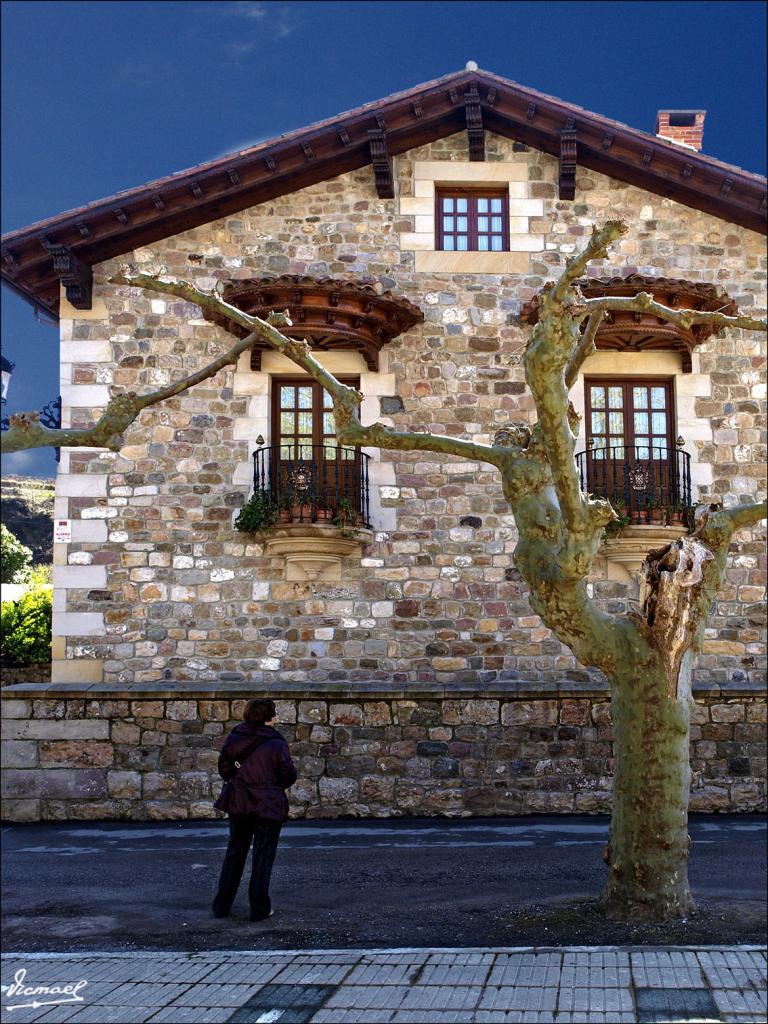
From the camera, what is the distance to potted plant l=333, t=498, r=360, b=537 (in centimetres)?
1321

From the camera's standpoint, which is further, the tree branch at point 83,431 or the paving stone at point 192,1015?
the tree branch at point 83,431

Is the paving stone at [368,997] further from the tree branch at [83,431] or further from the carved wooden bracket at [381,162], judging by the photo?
the carved wooden bracket at [381,162]

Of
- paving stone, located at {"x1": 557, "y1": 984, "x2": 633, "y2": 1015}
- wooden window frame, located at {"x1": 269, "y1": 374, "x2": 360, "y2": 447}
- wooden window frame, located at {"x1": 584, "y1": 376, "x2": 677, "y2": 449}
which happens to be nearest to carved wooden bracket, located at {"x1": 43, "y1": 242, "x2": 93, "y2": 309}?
wooden window frame, located at {"x1": 269, "y1": 374, "x2": 360, "y2": 447}

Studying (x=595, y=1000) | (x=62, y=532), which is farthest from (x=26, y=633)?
(x=595, y=1000)

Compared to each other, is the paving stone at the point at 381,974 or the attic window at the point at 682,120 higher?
the attic window at the point at 682,120

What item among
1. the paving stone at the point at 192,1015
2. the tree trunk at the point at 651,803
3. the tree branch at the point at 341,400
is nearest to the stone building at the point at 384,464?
the tree trunk at the point at 651,803

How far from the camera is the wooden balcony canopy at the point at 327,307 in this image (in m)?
13.2

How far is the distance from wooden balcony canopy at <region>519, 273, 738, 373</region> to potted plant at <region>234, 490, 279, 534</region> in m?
4.18

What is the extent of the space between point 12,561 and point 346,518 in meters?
26.0

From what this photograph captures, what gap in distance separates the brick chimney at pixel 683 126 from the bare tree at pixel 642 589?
1014 centimetres

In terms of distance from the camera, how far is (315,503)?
1330 centimetres

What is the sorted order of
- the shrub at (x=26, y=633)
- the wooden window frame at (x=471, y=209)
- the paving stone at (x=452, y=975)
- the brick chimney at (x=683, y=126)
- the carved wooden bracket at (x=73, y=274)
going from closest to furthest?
the paving stone at (x=452, y=975), the carved wooden bracket at (x=73, y=274), the wooden window frame at (x=471, y=209), the brick chimney at (x=683, y=126), the shrub at (x=26, y=633)

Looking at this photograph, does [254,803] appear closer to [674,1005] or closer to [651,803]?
[651,803]

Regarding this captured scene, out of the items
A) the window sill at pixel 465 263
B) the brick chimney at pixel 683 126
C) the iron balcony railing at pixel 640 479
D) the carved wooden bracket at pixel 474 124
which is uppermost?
the brick chimney at pixel 683 126
